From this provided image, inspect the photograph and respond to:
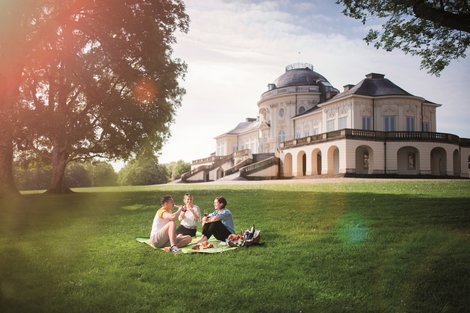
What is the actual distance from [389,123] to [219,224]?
45.9 meters

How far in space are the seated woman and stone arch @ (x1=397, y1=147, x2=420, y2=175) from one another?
42086mm

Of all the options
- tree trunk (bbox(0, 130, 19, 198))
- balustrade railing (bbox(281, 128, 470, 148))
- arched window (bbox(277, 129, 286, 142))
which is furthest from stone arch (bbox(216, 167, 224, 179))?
tree trunk (bbox(0, 130, 19, 198))

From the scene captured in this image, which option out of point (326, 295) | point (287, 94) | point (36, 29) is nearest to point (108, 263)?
point (326, 295)

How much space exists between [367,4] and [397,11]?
118 cm

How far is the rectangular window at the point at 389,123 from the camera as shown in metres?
51.8

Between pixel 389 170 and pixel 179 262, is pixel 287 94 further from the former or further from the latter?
pixel 179 262

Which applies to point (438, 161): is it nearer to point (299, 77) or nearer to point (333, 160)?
point (333, 160)

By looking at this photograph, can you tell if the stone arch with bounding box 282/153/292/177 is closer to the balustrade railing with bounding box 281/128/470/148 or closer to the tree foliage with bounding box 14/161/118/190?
the balustrade railing with bounding box 281/128/470/148

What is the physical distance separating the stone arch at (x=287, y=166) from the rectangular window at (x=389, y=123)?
13002 mm

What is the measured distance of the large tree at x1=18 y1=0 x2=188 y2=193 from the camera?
26.2m

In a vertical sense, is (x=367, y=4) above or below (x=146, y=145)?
above

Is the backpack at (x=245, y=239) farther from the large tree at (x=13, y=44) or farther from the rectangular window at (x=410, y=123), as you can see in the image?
the rectangular window at (x=410, y=123)

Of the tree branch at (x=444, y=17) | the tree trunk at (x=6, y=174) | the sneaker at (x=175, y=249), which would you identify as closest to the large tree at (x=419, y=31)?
the tree branch at (x=444, y=17)

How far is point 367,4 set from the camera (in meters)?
16.5
